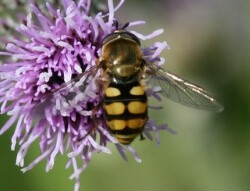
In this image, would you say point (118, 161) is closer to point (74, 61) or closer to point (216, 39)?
point (216, 39)

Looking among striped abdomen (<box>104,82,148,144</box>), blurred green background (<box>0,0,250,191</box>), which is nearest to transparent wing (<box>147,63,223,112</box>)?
striped abdomen (<box>104,82,148,144</box>)

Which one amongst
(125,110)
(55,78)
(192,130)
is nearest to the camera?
(125,110)

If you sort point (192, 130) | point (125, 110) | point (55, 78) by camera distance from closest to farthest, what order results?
1. point (125, 110)
2. point (55, 78)
3. point (192, 130)

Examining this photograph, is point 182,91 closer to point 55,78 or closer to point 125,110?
point 125,110

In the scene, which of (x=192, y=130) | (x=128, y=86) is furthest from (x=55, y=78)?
(x=192, y=130)

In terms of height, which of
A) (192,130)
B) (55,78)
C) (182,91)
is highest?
(55,78)

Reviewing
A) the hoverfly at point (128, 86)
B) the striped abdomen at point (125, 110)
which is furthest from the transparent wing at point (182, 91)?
the striped abdomen at point (125, 110)
